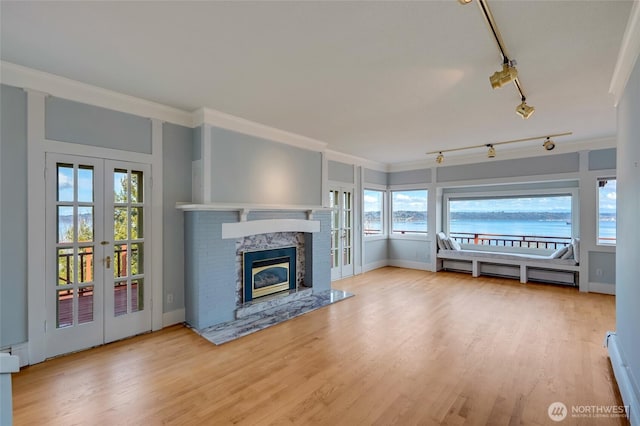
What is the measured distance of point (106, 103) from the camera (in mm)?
3125

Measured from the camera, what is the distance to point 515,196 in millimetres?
6715

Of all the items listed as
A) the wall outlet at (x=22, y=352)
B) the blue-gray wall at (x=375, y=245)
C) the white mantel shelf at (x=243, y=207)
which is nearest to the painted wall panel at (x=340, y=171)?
the blue-gray wall at (x=375, y=245)

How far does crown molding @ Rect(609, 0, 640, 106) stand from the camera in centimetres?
185

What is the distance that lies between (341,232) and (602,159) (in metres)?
4.67

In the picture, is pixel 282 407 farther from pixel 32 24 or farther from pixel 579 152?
pixel 579 152

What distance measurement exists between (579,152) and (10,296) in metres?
7.92

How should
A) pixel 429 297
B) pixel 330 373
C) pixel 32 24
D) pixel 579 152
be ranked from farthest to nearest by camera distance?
pixel 579 152 → pixel 429 297 → pixel 330 373 → pixel 32 24

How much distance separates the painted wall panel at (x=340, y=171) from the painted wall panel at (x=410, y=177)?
1582 mm

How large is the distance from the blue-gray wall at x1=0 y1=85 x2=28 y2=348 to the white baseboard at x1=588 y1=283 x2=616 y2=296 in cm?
773

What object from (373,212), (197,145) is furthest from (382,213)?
(197,145)

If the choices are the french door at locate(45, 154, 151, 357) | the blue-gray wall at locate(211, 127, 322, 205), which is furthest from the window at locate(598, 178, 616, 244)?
the french door at locate(45, 154, 151, 357)

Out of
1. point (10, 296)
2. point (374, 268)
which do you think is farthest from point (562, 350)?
point (10, 296)

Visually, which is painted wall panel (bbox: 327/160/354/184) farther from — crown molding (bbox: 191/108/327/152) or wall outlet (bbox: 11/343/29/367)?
wall outlet (bbox: 11/343/29/367)

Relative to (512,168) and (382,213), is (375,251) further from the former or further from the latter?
(512,168)
